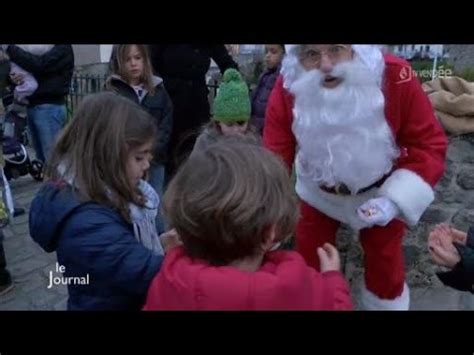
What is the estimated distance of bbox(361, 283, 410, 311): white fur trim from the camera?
1.83 metres

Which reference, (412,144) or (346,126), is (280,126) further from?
(412,144)

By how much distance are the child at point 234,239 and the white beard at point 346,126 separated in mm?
671

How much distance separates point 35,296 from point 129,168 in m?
1.18

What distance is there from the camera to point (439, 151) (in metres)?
1.71

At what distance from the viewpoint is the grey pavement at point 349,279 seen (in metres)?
2.10

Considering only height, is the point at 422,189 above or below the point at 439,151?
below

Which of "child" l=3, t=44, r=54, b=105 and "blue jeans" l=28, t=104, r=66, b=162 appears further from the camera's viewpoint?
"blue jeans" l=28, t=104, r=66, b=162

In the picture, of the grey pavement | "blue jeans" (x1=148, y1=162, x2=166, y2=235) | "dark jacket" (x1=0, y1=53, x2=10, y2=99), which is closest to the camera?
the grey pavement

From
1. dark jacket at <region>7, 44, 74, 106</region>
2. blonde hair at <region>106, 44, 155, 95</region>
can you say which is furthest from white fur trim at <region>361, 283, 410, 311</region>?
dark jacket at <region>7, 44, 74, 106</region>

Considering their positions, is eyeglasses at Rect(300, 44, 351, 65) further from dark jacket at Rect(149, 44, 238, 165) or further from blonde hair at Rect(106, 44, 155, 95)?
dark jacket at Rect(149, 44, 238, 165)

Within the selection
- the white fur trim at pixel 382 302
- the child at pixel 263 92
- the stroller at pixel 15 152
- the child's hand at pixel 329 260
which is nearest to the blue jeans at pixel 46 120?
the stroller at pixel 15 152

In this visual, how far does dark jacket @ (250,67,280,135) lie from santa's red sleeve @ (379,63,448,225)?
101 cm
